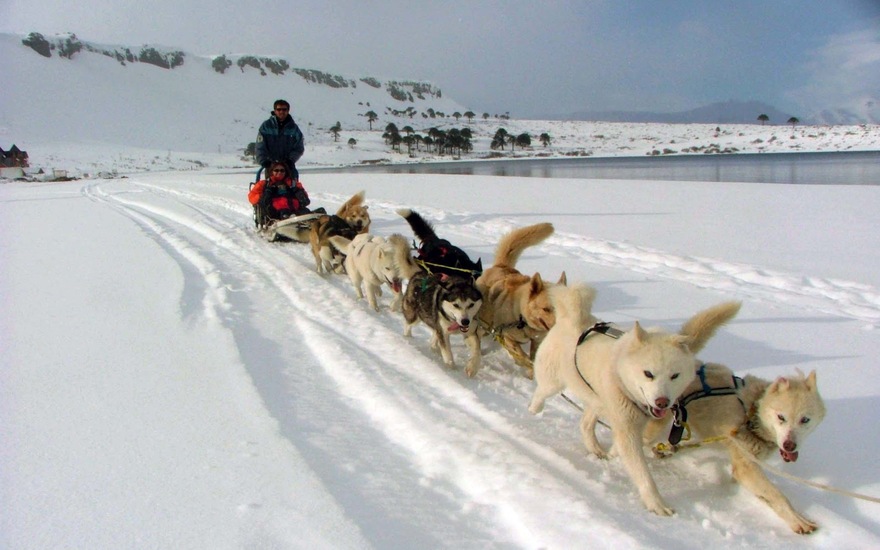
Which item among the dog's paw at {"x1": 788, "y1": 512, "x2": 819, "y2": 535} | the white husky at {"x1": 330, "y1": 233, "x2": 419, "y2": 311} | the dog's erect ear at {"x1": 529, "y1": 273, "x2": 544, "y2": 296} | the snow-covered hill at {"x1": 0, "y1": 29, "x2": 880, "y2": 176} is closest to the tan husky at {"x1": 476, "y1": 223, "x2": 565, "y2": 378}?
the dog's erect ear at {"x1": 529, "y1": 273, "x2": 544, "y2": 296}

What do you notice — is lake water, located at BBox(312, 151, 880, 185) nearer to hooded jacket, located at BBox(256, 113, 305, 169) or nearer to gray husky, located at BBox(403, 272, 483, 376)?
hooded jacket, located at BBox(256, 113, 305, 169)

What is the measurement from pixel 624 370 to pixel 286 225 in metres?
6.21

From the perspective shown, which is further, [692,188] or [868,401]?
[692,188]

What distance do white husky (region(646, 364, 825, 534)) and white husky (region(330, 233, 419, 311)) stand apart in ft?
8.76

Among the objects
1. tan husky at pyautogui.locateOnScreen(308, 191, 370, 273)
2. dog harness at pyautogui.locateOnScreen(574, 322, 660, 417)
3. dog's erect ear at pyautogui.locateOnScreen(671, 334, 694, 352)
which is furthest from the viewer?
tan husky at pyautogui.locateOnScreen(308, 191, 370, 273)

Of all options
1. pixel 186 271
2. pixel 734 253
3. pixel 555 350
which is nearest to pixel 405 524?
pixel 555 350

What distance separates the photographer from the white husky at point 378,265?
476cm

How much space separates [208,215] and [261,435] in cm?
1008

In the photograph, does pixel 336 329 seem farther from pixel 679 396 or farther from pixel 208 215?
pixel 208 215

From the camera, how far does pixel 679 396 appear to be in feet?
8.02

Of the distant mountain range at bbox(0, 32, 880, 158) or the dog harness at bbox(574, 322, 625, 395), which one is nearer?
the dog harness at bbox(574, 322, 625, 395)

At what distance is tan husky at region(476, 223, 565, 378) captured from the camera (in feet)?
11.9

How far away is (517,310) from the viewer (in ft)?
12.6

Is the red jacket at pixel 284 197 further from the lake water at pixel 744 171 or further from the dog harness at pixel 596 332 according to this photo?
the lake water at pixel 744 171
